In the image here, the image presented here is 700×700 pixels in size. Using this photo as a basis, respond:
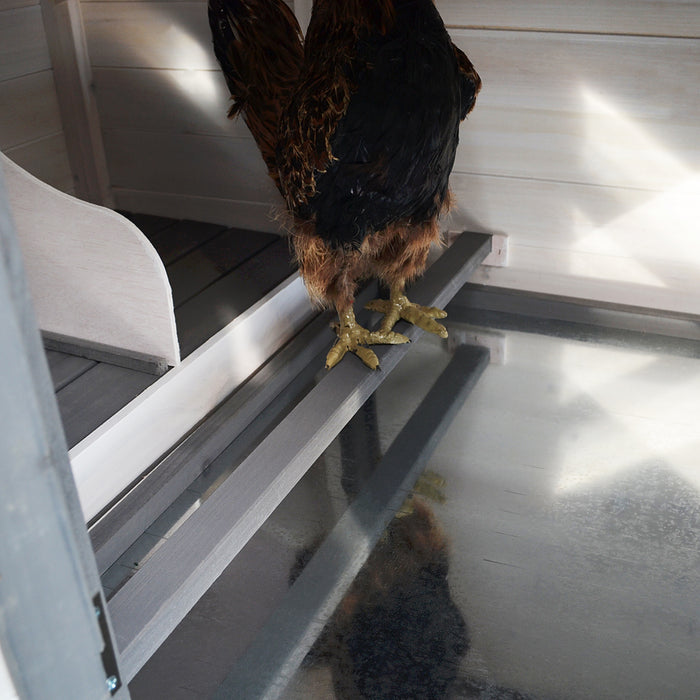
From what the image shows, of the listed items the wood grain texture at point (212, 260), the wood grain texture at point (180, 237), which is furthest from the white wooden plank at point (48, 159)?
the wood grain texture at point (212, 260)

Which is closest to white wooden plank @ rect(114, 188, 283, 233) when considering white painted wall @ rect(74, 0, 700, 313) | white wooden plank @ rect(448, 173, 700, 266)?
white painted wall @ rect(74, 0, 700, 313)

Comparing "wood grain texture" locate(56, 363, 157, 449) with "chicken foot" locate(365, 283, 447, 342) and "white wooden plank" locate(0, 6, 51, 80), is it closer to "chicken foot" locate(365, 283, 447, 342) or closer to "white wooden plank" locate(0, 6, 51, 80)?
"chicken foot" locate(365, 283, 447, 342)

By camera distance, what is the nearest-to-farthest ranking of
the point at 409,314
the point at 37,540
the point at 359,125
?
1. the point at 37,540
2. the point at 359,125
3. the point at 409,314

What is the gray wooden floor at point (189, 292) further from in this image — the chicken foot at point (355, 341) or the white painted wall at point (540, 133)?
the chicken foot at point (355, 341)

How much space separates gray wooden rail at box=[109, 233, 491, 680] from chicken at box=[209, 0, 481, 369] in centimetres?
13

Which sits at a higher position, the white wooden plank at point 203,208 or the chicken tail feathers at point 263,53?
the chicken tail feathers at point 263,53

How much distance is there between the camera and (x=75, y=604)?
62cm

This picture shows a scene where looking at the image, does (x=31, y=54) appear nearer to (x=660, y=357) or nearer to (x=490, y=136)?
(x=490, y=136)

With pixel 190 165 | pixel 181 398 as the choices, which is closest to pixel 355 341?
pixel 181 398

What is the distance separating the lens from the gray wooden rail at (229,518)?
993 mm

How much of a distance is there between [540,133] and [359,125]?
828 mm

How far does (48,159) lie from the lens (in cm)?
232

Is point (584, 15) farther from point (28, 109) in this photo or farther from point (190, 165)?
point (28, 109)

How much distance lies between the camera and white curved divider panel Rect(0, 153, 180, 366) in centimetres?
143
